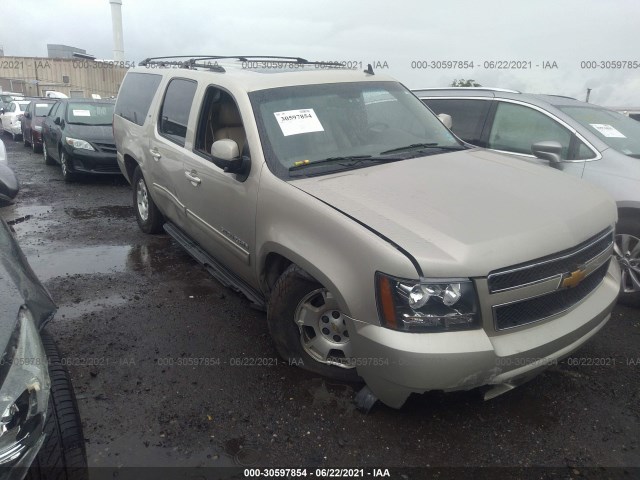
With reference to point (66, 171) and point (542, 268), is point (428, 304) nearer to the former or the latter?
point (542, 268)

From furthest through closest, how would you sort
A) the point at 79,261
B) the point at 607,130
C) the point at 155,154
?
the point at 79,261 < the point at 155,154 < the point at 607,130

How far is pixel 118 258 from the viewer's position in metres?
5.48

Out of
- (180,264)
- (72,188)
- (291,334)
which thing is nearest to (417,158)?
(291,334)

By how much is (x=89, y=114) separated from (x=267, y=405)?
8917 mm

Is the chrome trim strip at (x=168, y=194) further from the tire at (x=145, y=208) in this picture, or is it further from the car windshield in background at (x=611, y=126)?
the car windshield in background at (x=611, y=126)

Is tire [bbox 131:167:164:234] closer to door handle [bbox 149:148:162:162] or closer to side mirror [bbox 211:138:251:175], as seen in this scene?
door handle [bbox 149:148:162:162]

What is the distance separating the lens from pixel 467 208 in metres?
2.68

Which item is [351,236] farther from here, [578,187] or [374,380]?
[578,187]

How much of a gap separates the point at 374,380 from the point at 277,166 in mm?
1458

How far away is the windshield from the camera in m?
3.33

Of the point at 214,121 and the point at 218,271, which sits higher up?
the point at 214,121

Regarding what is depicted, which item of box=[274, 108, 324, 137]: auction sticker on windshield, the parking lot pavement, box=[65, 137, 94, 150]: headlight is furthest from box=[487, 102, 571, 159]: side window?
box=[65, 137, 94, 150]: headlight

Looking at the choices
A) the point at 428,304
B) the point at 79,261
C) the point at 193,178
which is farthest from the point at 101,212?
the point at 428,304

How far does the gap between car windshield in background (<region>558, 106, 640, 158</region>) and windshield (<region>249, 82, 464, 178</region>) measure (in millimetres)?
1580
